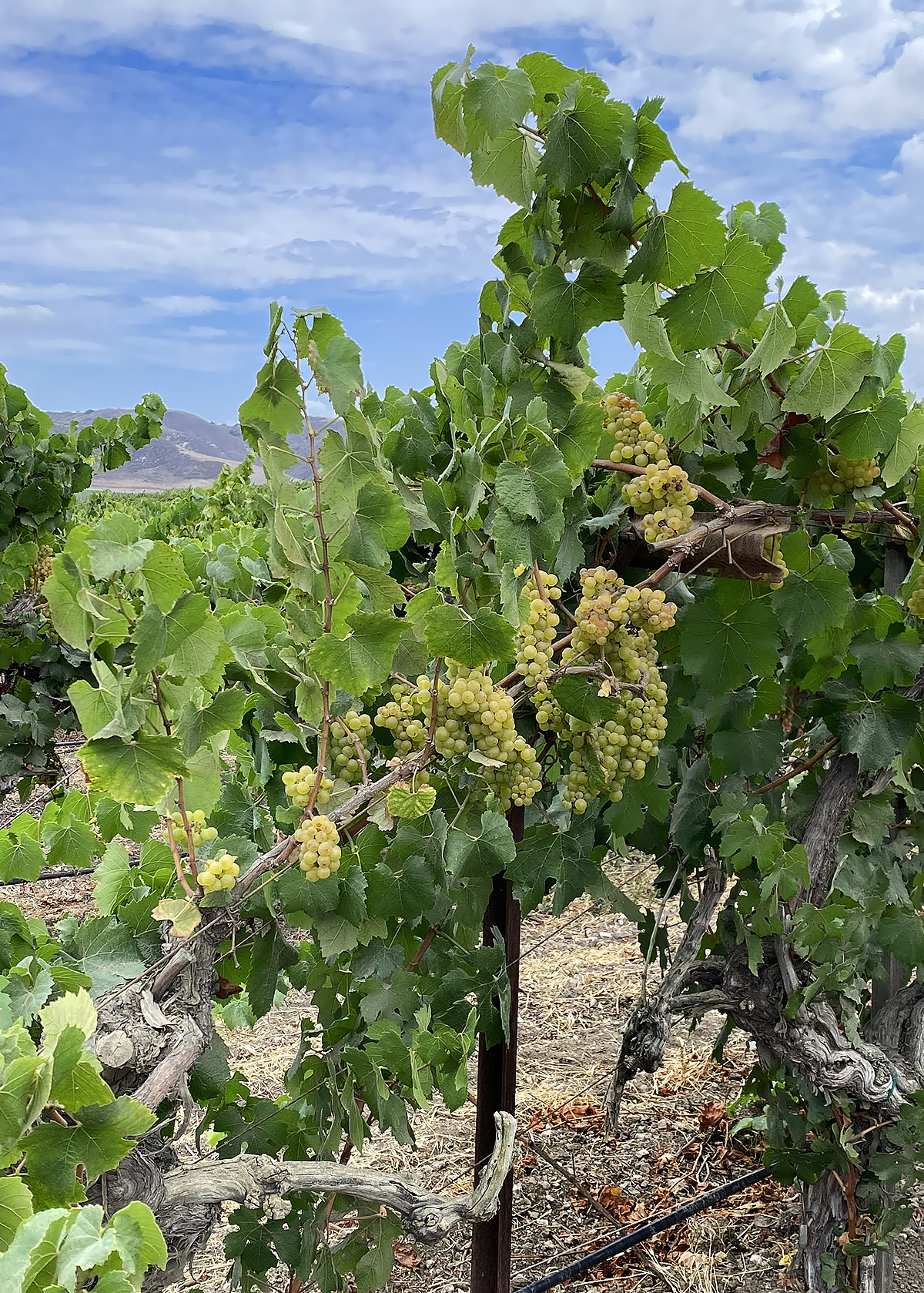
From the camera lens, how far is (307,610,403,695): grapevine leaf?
1102mm

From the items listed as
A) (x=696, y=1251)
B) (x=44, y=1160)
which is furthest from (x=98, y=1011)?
(x=696, y=1251)

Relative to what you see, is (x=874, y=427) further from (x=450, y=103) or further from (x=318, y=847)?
(x=318, y=847)

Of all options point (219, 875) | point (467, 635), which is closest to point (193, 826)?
point (219, 875)

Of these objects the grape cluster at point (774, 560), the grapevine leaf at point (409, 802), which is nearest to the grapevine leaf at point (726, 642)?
the grape cluster at point (774, 560)

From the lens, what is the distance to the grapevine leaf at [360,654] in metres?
1.10

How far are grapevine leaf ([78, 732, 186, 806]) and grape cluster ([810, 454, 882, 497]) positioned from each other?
1285 millimetres

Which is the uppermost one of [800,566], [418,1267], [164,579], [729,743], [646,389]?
[646,389]

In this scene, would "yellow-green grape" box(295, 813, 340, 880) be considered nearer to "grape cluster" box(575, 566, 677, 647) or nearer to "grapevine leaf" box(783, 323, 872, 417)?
"grape cluster" box(575, 566, 677, 647)

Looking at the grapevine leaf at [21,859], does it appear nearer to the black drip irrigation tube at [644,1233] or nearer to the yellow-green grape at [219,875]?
the yellow-green grape at [219,875]

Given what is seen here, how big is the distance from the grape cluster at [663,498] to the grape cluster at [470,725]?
1.34 feet

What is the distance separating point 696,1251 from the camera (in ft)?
9.39

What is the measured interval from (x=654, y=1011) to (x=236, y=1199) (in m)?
1.36

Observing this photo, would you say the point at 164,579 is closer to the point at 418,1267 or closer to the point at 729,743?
the point at 729,743

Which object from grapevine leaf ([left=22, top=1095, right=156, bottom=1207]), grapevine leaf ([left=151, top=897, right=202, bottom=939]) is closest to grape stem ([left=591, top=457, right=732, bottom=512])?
grapevine leaf ([left=151, top=897, right=202, bottom=939])
